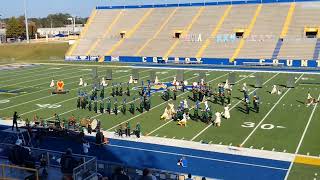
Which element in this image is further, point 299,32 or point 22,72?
point 299,32

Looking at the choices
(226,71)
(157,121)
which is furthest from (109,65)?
(157,121)

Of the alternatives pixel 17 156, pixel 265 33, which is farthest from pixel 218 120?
pixel 265 33

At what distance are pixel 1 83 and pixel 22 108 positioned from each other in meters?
11.5

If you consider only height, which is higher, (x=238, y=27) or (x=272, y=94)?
Result: (x=238, y=27)

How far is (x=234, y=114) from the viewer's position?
23.2m

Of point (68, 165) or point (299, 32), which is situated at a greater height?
point (299, 32)

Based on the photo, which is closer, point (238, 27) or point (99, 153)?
point (99, 153)

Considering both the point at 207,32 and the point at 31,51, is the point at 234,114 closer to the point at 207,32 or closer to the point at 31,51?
the point at 207,32

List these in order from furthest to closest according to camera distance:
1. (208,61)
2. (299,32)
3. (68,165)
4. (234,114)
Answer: (299,32) < (208,61) < (234,114) < (68,165)

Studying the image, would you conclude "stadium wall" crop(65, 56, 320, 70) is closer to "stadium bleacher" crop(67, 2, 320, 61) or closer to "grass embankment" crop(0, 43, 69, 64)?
"stadium bleacher" crop(67, 2, 320, 61)

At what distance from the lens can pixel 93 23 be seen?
66062mm

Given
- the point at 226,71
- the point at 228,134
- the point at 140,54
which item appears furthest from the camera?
the point at 140,54

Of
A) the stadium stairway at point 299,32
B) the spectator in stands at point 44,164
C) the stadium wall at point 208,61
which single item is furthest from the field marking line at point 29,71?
the spectator in stands at point 44,164

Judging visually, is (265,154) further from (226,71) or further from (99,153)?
(226,71)
